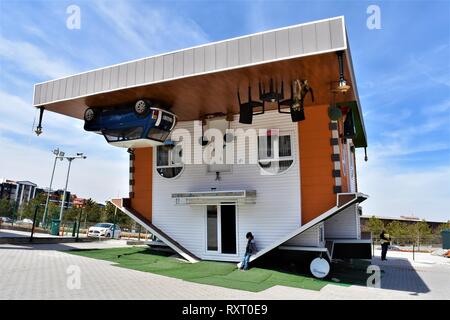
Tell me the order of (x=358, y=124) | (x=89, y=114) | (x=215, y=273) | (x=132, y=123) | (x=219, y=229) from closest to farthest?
(x=215, y=273), (x=132, y=123), (x=89, y=114), (x=219, y=229), (x=358, y=124)

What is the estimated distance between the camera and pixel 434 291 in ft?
29.6

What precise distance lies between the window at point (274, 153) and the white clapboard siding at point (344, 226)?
300 centimetres

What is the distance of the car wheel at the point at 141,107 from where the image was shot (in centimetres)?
1095

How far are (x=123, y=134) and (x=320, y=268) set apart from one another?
725 centimetres

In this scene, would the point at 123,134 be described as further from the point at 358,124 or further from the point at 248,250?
the point at 358,124

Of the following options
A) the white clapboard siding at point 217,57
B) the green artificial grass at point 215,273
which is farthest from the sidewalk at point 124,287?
the white clapboard siding at point 217,57

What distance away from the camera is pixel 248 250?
10.8 metres

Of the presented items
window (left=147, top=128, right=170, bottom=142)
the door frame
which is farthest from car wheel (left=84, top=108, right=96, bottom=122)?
the door frame

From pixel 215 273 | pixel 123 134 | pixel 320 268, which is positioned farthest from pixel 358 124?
pixel 123 134

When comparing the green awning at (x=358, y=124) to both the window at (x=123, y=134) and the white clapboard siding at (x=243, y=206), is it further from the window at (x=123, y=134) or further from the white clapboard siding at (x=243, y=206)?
the window at (x=123, y=134)

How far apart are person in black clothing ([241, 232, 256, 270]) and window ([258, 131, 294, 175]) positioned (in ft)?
7.12

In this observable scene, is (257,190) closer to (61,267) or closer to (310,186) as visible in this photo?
(310,186)

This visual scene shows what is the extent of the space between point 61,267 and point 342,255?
332 inches

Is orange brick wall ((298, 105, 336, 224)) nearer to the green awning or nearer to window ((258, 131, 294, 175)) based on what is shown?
window ((258, 131, 294, 175))
